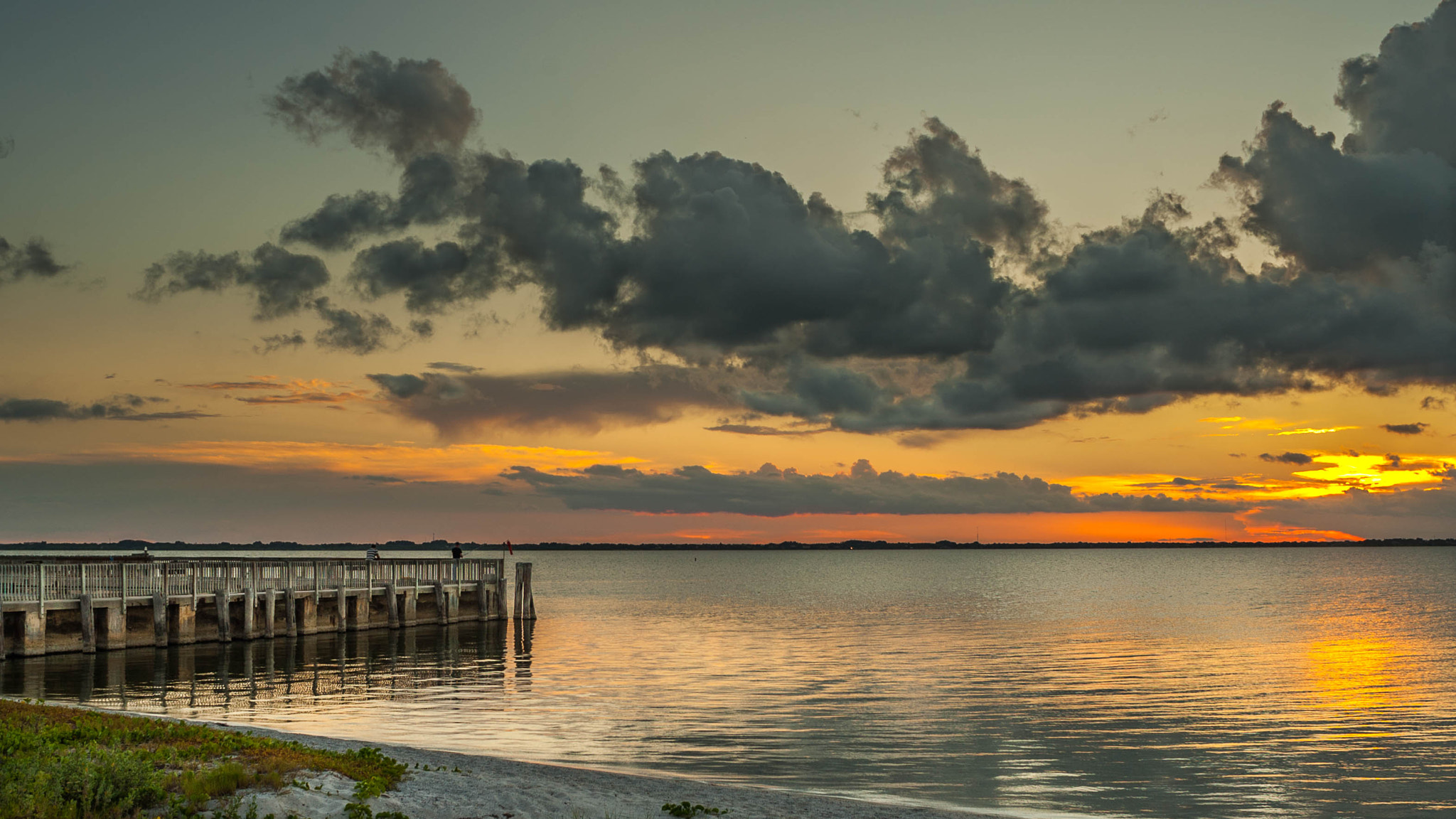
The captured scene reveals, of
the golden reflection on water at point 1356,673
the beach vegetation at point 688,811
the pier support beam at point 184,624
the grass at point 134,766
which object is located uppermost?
the grass at point 134,766

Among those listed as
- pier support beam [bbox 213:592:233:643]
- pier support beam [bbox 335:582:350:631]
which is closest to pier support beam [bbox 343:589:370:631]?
pier support beam [bbox 335:582:350:631]

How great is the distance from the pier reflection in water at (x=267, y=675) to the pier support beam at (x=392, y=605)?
2.93m

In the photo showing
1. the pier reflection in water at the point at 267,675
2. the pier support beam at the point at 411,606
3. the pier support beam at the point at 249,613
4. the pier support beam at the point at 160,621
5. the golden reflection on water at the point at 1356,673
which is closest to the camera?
the pier reflection in water at the point at 267,675

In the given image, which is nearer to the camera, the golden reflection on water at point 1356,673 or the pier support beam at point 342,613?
the golden reflection on water at point 1356,673

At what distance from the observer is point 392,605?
5572 centimetres

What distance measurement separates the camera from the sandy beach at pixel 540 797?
580 inches

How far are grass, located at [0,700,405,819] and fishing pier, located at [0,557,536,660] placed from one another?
922 inches

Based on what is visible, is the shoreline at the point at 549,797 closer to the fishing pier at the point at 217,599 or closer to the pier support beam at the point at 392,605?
the fishing pier at the point at 217,599

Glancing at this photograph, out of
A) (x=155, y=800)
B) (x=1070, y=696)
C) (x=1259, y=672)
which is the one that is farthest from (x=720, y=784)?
(x=1259, y=672)

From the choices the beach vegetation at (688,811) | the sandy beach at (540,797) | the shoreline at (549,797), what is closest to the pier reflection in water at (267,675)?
the shoreline at (549,797)

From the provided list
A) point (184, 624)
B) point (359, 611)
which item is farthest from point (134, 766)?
point (359, 611)

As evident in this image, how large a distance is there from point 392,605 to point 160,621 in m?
13.8

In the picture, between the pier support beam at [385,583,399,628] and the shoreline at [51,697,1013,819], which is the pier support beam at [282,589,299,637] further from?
the shoreline at [51,697,1013,819]

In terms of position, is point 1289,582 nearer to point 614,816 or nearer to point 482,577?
point 482,577
